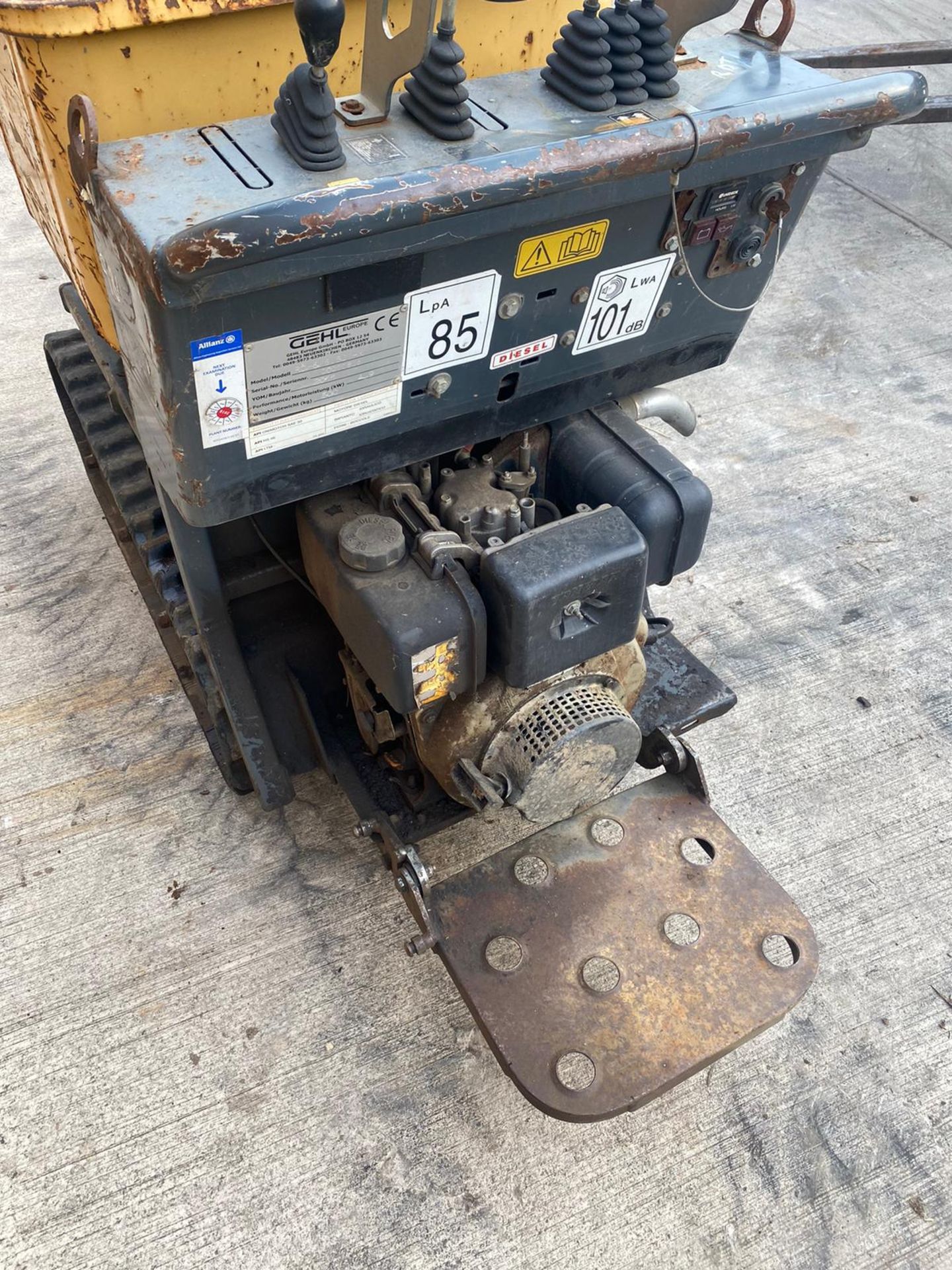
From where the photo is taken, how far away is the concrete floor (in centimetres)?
150

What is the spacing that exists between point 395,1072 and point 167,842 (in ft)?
2.07

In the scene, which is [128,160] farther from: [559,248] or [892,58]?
[892,58]

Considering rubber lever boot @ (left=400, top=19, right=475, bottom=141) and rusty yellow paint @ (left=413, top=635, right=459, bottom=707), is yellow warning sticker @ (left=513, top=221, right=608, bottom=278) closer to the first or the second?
rubber lever boot @ (left=400, top=19, right=475, bottom=141)

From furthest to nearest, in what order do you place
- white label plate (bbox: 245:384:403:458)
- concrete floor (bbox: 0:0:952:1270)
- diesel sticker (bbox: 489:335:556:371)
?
concrete floor (bbox: 0:0:952:1270), diesel sticker (bbox: 489:335:556:371), white label plate (bbox: 245:384:403:458)

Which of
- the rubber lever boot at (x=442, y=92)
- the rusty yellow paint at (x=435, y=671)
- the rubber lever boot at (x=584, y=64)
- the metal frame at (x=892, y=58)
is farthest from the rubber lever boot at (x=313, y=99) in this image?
the metal frame at (x=892, y=58)

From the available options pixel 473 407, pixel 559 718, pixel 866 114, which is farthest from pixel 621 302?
pixel 559 718

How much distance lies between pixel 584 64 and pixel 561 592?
0.68m

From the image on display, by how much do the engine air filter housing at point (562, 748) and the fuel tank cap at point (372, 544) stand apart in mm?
307

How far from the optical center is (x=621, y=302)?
141cm

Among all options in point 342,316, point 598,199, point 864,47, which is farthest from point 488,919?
point 864,47

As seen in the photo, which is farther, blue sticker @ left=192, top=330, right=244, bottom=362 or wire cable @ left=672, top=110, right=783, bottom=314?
wire cable @ left=672, top=110, right=783, bottom=314

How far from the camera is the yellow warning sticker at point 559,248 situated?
1242mm

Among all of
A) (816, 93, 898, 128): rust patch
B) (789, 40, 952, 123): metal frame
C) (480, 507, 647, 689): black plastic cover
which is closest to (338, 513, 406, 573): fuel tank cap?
(480, 507, 647, 689): black plastic cover

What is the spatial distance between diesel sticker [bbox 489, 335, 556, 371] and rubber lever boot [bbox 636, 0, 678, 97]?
34 centimetres
